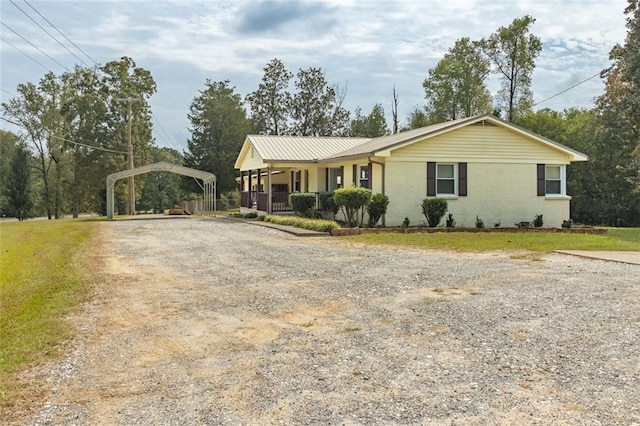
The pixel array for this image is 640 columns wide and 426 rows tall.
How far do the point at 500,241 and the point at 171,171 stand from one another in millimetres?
20834

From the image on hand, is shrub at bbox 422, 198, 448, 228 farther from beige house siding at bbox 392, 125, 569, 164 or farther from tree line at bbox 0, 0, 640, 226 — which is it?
tree line at bbox 0, 0, 640, 226

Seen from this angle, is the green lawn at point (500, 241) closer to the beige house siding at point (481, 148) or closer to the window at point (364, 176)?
the beige house siding at point (481, 148)

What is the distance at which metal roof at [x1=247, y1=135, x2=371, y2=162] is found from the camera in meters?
25.5

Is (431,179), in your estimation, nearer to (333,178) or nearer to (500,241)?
(500,241)

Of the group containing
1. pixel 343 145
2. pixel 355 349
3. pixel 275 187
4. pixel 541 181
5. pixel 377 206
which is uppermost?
pixel 343 145

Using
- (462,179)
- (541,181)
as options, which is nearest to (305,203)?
(462,179)

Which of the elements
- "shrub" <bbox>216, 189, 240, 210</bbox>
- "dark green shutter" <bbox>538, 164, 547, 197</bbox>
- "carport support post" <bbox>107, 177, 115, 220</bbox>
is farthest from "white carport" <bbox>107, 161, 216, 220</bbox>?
"dark green shutter" <bbox>538, 164, 547, 197</bbox>

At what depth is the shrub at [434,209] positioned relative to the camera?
60.1 feet

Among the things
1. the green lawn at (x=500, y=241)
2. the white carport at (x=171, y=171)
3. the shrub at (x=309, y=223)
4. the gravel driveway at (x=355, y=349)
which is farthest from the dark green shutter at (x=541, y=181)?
the white carport at (x=171, y=171)

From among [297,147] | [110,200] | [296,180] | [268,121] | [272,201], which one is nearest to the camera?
[272,201]

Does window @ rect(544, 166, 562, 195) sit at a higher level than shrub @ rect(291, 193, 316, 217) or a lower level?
higher

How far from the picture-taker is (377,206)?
59.3ft

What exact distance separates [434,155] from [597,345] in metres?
14.8

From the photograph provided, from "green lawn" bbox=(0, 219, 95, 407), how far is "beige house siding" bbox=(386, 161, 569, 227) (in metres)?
10.4
